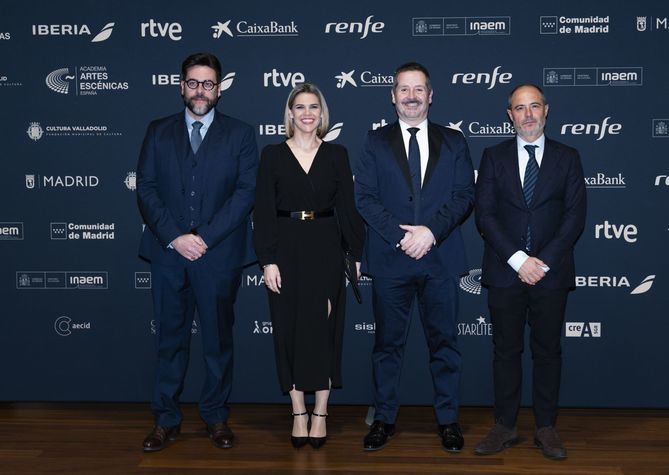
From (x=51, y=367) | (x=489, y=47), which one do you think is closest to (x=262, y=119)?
(x=489, y=47)

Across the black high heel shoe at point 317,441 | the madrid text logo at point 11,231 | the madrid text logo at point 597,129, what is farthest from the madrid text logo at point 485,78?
the madrid text logo at point 11,231

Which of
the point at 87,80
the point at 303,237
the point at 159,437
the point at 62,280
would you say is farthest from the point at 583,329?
the point at 87,80

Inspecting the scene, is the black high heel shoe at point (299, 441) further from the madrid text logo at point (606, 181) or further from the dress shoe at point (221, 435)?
the madrid text logo at point (606, 181)

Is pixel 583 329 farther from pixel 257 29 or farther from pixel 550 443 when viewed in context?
pixel 257 29

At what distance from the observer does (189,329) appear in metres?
3.87

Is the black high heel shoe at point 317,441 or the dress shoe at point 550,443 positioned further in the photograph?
the black high heel shoe at point 317,441

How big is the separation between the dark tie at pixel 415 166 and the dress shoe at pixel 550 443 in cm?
128

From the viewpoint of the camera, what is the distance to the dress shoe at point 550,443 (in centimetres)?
358

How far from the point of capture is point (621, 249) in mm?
4336

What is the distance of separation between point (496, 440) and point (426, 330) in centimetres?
67

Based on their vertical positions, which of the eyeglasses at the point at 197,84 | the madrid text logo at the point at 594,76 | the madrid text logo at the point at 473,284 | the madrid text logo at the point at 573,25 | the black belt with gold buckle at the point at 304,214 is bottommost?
the madrid text logo at the point at 473,284

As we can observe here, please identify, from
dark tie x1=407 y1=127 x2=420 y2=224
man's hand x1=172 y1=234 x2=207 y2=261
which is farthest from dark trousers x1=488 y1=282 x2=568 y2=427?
man's hand x1=172 y1=234 x2=207 y2=261

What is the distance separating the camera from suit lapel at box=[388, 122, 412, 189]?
3.66 meters

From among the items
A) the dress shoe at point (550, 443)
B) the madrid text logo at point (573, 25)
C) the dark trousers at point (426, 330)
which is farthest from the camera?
the madrid text logo at point (573, 25)
